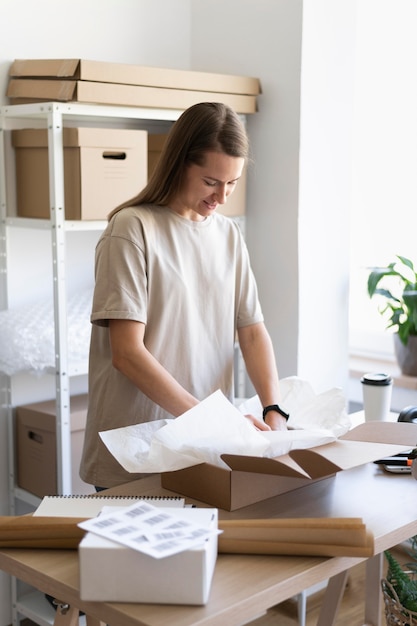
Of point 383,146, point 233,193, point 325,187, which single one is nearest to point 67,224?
point 233,193

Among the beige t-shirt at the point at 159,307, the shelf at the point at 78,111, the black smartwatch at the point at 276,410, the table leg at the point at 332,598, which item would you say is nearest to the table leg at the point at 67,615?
the beige t-shirt at the point at 159,307

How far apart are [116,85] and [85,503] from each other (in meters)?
1.38

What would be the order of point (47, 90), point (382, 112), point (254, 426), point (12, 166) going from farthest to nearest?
point (382, 112), point (12, 166), point (47, 90), point (254, 426)

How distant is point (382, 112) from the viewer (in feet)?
11.5

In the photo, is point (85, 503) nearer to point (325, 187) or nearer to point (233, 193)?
point (233, 193)

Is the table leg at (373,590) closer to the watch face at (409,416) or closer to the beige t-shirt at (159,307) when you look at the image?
the watch face at (409,416)

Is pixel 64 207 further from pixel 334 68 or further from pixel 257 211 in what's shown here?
pixel 334 68

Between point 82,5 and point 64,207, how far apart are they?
0.72 meters

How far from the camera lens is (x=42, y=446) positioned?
8.73 ft

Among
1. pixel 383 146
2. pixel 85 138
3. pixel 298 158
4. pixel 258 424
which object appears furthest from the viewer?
pixel 383 146

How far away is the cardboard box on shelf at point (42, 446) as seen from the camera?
2.63 metres

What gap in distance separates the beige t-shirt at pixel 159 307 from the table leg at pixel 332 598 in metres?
0.51

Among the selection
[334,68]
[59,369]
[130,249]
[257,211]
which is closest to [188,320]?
[130,249]

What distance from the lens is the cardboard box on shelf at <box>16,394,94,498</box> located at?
8.63ft
